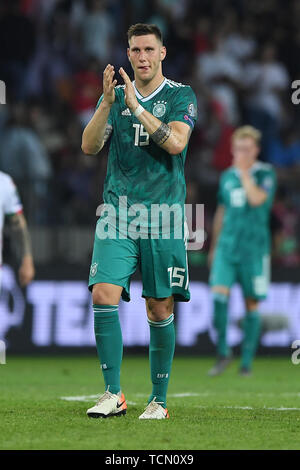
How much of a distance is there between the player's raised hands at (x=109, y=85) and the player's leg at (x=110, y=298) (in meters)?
0.89

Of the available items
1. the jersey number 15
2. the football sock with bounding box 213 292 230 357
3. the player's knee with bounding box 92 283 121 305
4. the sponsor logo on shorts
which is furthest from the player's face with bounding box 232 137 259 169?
the player's knee with bounding box 92 283 121 305

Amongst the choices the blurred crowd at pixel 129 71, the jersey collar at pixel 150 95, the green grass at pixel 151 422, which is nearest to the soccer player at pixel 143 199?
the jersey collar at pixel 150 95

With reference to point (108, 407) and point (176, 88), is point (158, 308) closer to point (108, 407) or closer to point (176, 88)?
point (108, 407)

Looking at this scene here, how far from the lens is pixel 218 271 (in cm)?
1117

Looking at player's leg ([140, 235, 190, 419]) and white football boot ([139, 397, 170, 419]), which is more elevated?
player's leg ([140, 235, 190, 419])

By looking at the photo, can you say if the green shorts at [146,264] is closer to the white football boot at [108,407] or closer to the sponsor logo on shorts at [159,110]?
the white football boot at [108,407]

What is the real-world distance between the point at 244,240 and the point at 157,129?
17.7ft

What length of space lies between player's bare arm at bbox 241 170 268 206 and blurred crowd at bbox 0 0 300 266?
68.8 inches

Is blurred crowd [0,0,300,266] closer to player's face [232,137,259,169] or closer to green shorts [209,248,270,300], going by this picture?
player's face [232,137,259,169]

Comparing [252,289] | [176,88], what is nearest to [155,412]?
[176,88]

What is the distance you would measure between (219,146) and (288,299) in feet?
9.21

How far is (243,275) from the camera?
1126 centimetres

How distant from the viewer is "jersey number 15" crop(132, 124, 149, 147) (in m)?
6.32
